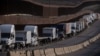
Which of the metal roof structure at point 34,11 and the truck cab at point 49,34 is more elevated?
the truck cab at point 49,34

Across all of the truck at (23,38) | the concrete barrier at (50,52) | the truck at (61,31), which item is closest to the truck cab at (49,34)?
the truck at (61,31)

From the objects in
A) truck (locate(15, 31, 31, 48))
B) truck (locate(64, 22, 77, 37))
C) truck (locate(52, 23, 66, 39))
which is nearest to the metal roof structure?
truck (locate(64, 22, 77, 37))

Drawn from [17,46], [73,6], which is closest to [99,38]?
[17,46]

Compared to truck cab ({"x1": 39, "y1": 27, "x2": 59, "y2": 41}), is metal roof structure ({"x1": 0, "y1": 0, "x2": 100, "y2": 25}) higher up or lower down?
lower down

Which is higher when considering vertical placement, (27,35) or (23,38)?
(27,35)

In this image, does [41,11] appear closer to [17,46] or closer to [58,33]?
[58,33]

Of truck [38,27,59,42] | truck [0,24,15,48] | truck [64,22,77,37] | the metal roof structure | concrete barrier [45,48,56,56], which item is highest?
concrete barrier [45,48,56,56]

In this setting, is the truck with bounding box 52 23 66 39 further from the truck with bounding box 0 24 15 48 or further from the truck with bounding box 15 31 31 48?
the truck with bounding box 0 24 15 48

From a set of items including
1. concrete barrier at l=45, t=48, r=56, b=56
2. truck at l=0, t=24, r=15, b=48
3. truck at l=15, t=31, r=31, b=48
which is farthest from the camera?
truck at l=15, t=31, r=31, b=48

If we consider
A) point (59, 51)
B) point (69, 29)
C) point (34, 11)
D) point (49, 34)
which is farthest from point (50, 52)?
point (34, 11)

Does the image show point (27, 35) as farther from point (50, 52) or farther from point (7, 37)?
point (50, 52)

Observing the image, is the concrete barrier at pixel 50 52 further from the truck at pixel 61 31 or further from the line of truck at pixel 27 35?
the truck at pixel 61 31

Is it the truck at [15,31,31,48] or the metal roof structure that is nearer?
the truck at [15,31,31,48]

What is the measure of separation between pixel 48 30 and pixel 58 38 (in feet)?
13.2
